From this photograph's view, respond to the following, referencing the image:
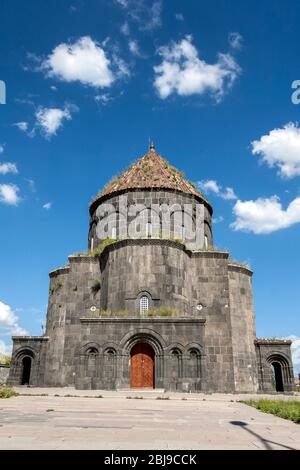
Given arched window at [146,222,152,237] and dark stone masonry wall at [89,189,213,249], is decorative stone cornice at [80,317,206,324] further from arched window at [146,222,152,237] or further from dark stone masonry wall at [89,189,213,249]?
arched window at [146,222,152,237]

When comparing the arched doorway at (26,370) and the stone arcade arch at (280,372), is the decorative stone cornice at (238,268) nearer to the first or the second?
the stone arcade arch at (280,372)

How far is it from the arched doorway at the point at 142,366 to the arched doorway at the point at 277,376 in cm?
1013

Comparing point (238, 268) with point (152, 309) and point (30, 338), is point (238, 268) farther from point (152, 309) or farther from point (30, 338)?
point (30, 338)

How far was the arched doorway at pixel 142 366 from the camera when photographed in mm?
19297

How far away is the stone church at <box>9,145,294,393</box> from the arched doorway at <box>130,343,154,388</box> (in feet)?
0.16

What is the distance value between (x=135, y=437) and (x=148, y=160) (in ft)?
85.3

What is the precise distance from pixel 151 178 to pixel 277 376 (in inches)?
634

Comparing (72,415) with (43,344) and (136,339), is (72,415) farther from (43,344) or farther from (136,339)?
(43,344)

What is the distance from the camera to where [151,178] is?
91.4ft

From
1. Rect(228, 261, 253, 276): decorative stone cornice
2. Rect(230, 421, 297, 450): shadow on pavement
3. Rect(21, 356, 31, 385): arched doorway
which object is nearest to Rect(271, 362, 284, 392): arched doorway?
Rect(228, 261, 253, 276): decorative stone cornice

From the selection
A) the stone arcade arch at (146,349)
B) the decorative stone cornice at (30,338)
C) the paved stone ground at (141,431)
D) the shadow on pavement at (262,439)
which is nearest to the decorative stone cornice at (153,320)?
the stone arcade arch at (146,349)

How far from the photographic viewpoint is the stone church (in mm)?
19422

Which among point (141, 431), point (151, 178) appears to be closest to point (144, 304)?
point (151, 178)

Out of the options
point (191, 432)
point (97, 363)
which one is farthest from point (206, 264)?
point (191, 432)
